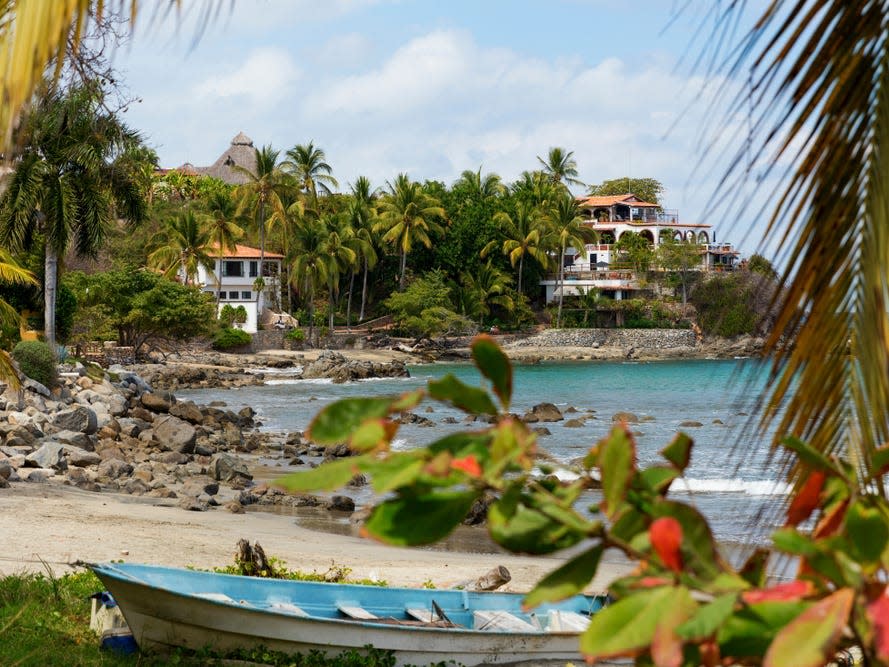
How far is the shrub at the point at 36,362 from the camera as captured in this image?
24875 mm

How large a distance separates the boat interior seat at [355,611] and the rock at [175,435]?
16473 mm

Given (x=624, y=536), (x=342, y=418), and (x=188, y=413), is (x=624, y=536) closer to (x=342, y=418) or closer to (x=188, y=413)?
(x=342, y=418)

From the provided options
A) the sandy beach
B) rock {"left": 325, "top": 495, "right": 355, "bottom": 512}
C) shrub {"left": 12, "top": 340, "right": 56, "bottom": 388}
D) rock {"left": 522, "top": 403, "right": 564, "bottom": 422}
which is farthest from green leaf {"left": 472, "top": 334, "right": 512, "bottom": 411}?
rock {"left": 522, "top": 403, "right": 564, "bottom": 422}

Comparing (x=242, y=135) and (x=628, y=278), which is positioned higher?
(x=242, y=135)

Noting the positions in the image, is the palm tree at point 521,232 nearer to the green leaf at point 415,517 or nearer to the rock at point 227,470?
the rock at point 227,470

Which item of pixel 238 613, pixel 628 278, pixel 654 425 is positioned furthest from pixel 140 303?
pixel 238 613

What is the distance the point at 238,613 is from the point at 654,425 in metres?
28.7

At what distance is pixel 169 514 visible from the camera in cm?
1531

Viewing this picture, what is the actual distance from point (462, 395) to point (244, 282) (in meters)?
63.7

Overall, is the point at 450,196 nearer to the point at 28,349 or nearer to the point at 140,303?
the point at 140,303

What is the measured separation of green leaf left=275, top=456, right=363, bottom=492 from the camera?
113cm

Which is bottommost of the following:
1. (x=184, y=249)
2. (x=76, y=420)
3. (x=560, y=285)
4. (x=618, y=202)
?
(x=76, y=420)

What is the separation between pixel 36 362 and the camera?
2491 cm

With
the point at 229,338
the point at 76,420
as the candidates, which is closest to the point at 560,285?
the point at 229,338
